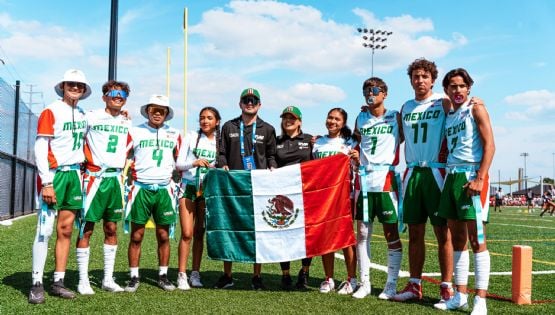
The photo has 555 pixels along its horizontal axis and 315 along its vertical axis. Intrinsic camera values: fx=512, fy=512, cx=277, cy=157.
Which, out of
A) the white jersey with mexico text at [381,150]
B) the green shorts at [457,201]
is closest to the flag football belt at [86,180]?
the white jersey with mexico text at [381,150]

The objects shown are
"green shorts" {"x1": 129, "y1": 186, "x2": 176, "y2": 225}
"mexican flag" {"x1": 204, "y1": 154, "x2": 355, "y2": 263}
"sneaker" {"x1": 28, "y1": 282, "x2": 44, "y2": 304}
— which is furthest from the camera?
"mexican flag" {"x1": 204, "y1": 154, "x2": 355, "y2": 263}

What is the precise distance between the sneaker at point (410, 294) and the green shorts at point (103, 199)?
317 centimetres

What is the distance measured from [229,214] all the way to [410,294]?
224cm

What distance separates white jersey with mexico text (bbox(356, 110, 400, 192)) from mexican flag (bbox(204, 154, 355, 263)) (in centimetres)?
41

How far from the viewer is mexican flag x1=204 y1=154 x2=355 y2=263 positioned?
6047mm

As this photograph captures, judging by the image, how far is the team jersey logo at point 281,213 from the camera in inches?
240

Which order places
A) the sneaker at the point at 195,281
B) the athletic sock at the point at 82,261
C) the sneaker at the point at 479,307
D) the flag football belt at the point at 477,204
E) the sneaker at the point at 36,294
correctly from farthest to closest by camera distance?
1. the sneaker at the point at 195,281
2. the athletic sock at the point at 82,261
3. the sneaker at the point at 36,294
4. the flag football belt at the point at 477,204
5. the sneaker at the point at 479,307

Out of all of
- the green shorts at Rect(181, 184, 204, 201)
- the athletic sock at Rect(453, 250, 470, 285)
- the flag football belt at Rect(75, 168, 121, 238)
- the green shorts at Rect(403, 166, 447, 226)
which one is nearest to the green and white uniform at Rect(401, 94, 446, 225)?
the green shorts at Rect(403, 166, 447, 226)

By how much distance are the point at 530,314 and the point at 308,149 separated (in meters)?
3.01

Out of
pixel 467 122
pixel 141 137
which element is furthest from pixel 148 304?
pixel 467 122

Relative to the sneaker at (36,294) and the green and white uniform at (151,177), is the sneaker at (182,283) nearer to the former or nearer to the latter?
the green and white uniform at (151,177)

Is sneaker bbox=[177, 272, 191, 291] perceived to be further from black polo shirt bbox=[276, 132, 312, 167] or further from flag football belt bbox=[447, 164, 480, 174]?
flag football belt bbox=[447, 164, 480, 174]

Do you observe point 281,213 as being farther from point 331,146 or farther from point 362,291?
point 362,291

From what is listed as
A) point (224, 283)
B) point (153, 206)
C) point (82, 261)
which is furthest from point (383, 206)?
point (82, 261)
